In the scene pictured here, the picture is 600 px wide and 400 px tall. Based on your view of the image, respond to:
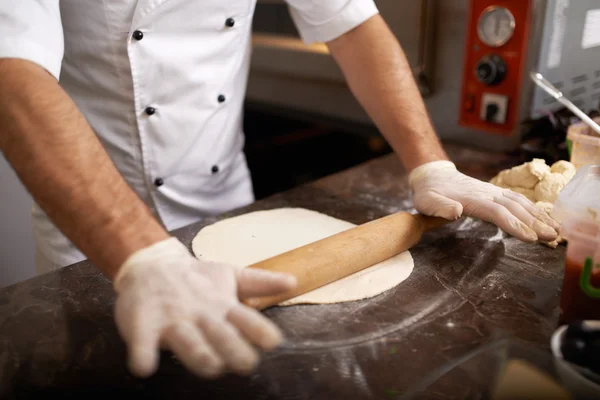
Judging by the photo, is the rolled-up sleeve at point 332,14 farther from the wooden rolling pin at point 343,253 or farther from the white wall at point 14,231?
the white wall at point 14,231

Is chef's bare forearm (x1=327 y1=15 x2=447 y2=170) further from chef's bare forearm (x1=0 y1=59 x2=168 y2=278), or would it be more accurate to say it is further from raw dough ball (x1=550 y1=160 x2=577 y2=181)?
chef's bare forearm (x1=0 y1=59 x2=168 y2=278)

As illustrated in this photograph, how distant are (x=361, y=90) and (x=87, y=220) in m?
1.04

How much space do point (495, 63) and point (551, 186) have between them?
2.06 feet

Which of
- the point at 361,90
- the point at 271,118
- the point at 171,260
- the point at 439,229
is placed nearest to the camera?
the point at 171,260

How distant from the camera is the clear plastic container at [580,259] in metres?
0.98

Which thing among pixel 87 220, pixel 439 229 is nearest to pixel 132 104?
pixel 87 220

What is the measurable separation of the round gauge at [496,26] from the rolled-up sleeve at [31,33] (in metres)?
1.37

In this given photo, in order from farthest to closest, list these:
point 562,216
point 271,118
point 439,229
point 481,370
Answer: point 271,118, point 439,229, point 562,216, point 481,370

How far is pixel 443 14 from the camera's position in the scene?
2.03m

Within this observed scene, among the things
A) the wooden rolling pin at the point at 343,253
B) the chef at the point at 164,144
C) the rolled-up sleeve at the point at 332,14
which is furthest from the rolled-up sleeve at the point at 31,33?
the rolled-up sleeve at the point at 332,14

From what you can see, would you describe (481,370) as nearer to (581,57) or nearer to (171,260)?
(171,260)

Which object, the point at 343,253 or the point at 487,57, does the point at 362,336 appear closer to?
the point at 343,253


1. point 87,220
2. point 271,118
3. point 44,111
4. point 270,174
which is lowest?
point 270,174

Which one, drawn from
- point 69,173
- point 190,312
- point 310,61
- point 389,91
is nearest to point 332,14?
point 389,91
